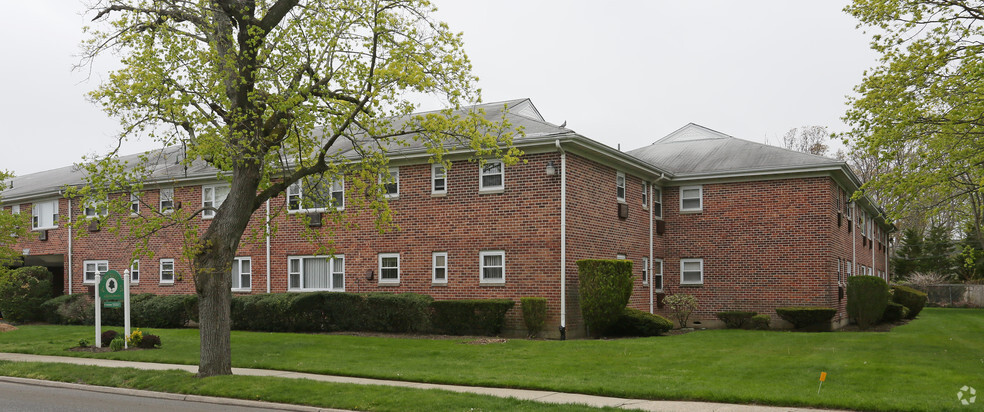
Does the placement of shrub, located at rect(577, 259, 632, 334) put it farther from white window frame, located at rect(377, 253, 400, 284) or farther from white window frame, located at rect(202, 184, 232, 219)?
white window frame, located at rect(202, 184, 232, 219)

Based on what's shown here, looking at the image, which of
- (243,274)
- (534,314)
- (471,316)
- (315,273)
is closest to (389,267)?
(315,273)

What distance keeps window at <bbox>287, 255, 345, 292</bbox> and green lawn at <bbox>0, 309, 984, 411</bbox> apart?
325 cm

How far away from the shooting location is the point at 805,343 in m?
19.2

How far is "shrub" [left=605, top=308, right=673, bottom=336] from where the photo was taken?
69.9 ft

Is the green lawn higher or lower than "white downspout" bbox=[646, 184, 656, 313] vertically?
lower

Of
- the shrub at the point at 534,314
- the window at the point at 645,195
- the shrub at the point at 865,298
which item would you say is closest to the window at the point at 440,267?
the shrub at the point at 534,314

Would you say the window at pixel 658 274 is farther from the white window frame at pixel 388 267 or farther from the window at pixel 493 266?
the white window frame at pixel 388 267

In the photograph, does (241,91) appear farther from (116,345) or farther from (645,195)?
(645,195)

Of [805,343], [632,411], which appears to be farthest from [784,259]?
[632,411]

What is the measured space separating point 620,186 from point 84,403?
53.9 feet

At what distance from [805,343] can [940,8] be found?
7.86 metres

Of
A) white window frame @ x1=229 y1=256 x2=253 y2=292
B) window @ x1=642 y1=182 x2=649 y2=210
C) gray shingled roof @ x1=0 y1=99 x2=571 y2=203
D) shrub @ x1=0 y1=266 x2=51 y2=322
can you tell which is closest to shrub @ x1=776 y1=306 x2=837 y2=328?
window @ x1=642 y1=182 x2=649 y2=210

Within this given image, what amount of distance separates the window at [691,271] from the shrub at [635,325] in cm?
504

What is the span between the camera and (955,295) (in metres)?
47.4
